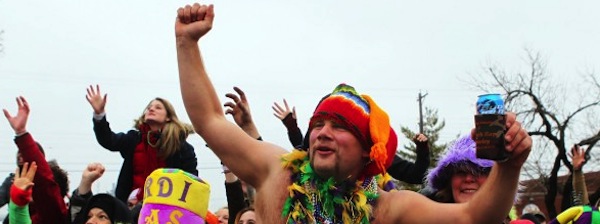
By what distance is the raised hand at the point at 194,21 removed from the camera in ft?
10.3

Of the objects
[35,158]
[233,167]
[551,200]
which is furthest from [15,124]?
[551,200]

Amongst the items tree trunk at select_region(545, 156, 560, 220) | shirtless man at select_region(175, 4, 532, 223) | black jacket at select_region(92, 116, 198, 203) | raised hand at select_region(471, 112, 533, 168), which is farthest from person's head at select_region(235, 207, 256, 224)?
tree trunk at select_region(545, 156, 560, 220)

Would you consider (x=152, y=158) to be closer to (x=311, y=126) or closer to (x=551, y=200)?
(x=311, y=126)

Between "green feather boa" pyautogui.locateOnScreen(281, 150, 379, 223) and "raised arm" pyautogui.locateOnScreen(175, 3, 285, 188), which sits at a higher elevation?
"raised arm" pyautogui.locateOnScreen(175, 3, 285, 188)

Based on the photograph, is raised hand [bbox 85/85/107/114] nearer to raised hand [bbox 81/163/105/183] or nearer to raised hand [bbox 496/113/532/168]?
raised hand [bbox 81/163/105/183]

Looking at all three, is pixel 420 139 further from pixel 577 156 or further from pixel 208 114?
pixel 208 114

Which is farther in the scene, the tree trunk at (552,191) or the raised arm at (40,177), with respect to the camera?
the tree trunk at (552,191)

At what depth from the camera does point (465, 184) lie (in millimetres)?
3830

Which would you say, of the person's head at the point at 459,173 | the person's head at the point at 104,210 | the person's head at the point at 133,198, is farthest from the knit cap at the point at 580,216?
the person's head at the point at 133,198

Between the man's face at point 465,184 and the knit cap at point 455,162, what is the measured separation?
0.04 meters

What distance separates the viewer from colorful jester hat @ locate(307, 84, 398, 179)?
3012 mm

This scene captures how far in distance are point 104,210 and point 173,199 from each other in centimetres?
121

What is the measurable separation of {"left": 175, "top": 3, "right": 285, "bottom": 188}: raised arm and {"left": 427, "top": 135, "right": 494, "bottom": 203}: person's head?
3.84ft

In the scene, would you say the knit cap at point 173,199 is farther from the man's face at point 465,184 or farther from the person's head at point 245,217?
the man's face at point 465,184
